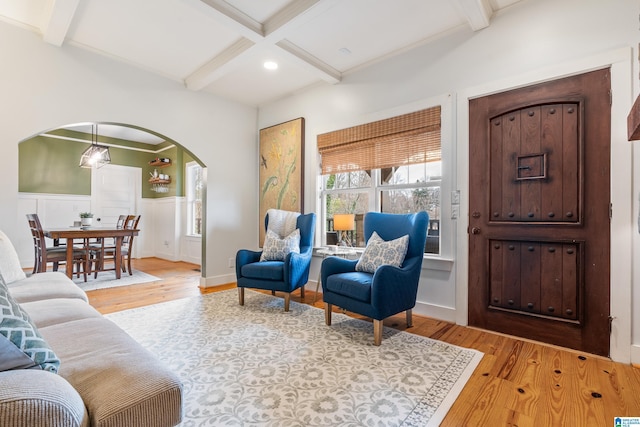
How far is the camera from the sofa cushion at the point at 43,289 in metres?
1.89

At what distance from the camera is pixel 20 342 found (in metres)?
0.84

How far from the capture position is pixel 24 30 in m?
2.82

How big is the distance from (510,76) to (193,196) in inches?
234

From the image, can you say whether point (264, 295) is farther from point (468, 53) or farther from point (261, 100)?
point (468, 53)

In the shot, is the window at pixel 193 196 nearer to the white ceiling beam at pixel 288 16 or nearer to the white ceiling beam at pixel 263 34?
the white ceiling beam at pixel 263 34

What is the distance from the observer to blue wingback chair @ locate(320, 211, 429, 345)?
7.52 feet

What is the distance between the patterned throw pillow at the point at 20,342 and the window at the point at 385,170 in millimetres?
2909

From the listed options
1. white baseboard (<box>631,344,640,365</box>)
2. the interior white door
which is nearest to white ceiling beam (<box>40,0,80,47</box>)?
the interior white door

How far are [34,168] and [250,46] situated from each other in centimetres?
543

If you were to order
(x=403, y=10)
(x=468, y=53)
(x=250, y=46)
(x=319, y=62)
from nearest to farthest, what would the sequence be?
(x=403, y=10)
(x=468, y=53)
(x=250, y=46)
(x=319, y=62)

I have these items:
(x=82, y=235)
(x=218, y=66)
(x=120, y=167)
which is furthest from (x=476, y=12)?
(x=120, y=167)

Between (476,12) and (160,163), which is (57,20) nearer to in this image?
(476,12)

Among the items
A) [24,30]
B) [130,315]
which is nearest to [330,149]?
[130,315]

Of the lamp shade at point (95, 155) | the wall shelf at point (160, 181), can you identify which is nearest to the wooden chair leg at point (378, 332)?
the lamp shade at point (95, 155)
